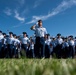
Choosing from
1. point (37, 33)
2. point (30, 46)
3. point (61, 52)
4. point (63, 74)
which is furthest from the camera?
point (30, 46)

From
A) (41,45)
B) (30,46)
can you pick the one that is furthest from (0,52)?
(41,45)

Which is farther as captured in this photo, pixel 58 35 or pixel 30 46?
pixel 30 46

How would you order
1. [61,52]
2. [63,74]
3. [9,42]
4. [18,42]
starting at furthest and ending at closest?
1. [61,52]
2. [18,42]
3. [9,42]
4. [63,74]

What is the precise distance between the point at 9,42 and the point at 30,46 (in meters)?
5.94

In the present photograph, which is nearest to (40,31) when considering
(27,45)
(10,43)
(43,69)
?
(10,43)

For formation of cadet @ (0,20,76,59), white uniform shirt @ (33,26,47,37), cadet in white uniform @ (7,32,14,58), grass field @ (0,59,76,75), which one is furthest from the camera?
formation of cadet @ (0,20,76,59)

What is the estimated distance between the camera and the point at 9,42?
69.7 ft

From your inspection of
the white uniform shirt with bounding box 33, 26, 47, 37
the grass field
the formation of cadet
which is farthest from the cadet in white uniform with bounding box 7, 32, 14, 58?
the grass field

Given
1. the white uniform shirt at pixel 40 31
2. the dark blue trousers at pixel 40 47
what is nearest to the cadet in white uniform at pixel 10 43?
the dark blue trousers at pixel 40 47

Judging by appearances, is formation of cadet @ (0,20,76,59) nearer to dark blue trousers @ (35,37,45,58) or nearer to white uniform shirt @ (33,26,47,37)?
dark blue trousers @ (35,37,45,58)

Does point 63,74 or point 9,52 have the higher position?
point 9,52

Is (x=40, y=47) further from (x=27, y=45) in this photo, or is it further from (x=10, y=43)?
(x=27, y=45)

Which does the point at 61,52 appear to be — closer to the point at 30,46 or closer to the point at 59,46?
the point at 59,46

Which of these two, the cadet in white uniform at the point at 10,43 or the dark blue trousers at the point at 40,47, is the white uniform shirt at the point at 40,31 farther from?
the cadet in white uniform at the point at 10,43
